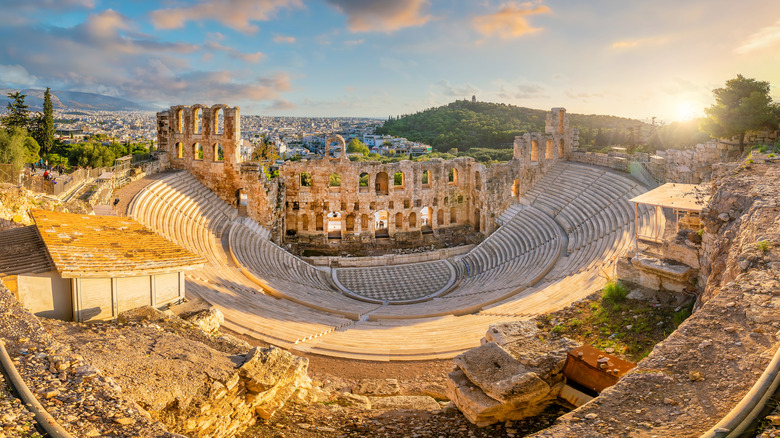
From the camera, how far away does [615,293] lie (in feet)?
39.9

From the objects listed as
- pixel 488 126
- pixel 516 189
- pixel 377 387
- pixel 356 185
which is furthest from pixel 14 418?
pixel 488 126

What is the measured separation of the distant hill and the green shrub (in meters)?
52.4

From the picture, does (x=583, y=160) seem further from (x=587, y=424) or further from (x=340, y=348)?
(x=587, y=424)

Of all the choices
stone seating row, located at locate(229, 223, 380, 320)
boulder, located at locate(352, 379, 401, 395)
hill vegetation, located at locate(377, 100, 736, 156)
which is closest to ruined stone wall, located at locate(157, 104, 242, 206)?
stone seating row, located at locate(229, 223, 380, 320)

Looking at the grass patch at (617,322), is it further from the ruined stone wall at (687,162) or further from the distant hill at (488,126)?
the distant hill at (488,126)

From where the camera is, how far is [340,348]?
13344 millimetres

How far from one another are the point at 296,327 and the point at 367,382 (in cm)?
445

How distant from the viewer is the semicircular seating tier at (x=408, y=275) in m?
14.6

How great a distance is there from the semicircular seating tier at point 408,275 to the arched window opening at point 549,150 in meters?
1.19

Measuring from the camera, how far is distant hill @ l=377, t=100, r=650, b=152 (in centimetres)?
6725

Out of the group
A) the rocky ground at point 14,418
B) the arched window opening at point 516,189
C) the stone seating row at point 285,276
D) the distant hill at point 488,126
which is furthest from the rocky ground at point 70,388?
the distant hill at point 488,126

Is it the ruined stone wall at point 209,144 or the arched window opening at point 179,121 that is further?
the arched window opening at point 179,121

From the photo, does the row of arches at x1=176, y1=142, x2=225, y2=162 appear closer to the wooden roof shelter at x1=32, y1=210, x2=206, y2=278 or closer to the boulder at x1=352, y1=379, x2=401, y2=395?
the wooden roof shelter at x1=32, y1=210, x2=206, y2=278

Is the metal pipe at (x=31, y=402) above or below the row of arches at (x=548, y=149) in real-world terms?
below
